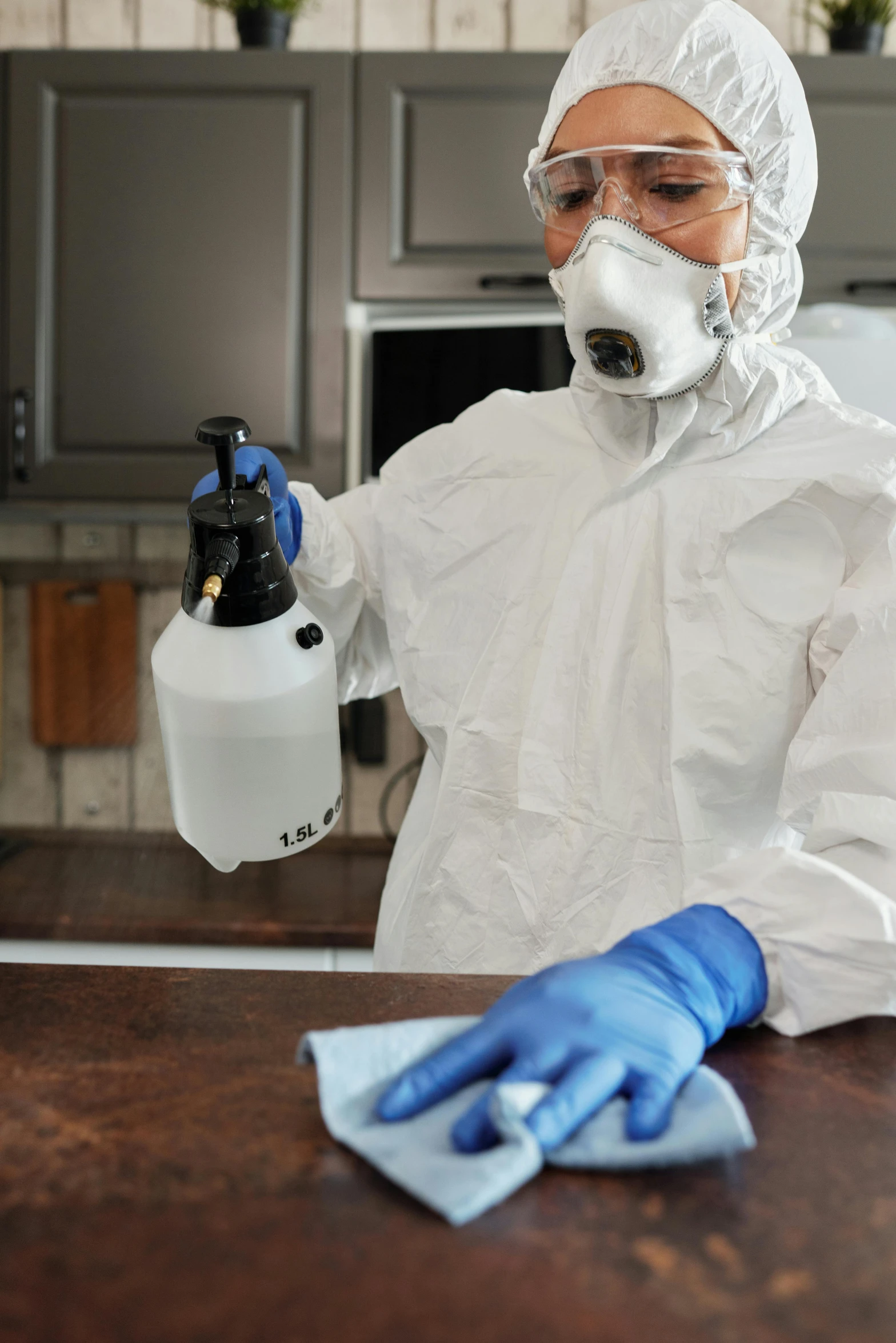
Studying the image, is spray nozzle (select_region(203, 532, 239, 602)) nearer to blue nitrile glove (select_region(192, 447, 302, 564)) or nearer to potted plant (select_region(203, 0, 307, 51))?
blue nitrile glove (select_region(192, 447, 302, 564))

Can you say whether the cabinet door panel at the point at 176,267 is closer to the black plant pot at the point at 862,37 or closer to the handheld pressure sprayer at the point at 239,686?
the black plant pot at the point at 862,37

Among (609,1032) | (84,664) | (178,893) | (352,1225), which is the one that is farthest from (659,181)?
(84,664)

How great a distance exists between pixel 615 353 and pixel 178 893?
4.55ft

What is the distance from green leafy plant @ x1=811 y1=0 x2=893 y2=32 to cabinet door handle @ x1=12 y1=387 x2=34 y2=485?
155 centimetres

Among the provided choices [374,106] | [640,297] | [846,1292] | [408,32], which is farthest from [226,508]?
[408,32]

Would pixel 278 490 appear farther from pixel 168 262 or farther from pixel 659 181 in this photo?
pixel 168 262

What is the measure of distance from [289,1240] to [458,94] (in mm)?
1851

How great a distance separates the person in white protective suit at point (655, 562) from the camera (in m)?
0.98

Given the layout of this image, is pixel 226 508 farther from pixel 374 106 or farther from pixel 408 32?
pixel 408 32

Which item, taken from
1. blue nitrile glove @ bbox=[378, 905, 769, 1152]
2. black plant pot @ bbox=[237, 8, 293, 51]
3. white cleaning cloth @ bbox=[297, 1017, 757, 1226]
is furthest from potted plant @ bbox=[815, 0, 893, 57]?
white cleaning cloth @ bbox=[297, 1017, 757, 1226]

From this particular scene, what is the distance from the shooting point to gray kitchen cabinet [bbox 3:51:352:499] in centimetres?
187

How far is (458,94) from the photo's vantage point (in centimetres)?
184

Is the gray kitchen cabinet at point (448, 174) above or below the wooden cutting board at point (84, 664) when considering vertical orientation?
above

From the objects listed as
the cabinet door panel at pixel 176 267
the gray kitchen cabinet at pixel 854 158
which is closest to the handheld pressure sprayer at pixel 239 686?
the cabinet door panel at pixel 176 267
